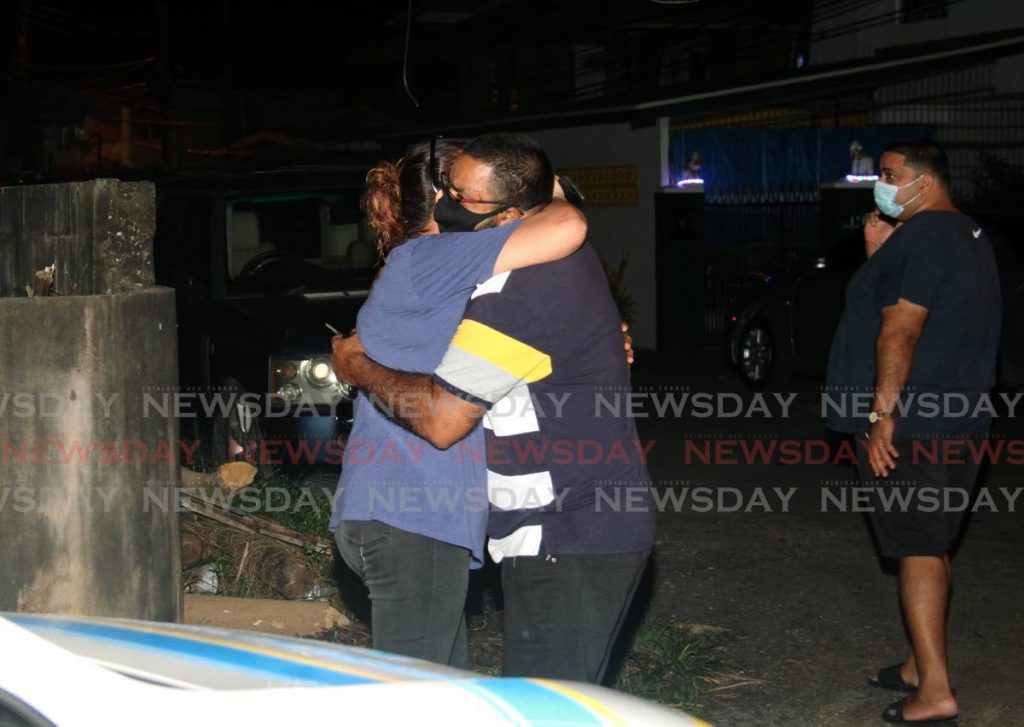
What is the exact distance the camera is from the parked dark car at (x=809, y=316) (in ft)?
33.9

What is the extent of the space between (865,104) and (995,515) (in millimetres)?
13469

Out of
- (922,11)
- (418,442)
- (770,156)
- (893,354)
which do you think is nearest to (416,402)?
(418,442)

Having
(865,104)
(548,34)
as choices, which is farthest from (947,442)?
(548,34)

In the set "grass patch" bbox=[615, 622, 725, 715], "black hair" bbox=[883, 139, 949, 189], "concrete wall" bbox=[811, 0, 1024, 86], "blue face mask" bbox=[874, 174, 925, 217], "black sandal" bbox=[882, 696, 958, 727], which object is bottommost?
"black sandal" bbox=[882, 696, 958, 727]

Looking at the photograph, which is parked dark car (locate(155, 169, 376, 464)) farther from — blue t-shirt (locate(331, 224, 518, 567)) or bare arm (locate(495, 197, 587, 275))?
bare arm (locate(495, 197, 587, 275))

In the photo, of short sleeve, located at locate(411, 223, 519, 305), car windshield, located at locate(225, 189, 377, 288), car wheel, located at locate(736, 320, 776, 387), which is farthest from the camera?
car wheel, located at locate(736, 320, 776, 387)

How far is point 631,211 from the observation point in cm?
1622

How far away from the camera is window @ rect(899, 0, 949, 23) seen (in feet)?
76.0

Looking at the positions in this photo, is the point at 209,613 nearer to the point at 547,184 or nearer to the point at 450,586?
the point at 450,586

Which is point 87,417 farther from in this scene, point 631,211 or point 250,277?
point 631,211

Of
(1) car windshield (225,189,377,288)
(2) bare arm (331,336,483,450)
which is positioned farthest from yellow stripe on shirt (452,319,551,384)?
(1) car windshield (225,189,377,288)

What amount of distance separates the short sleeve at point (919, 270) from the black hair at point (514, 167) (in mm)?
1794

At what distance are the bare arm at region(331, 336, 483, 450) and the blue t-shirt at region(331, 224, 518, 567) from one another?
0.05 m

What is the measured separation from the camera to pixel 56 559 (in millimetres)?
4410
